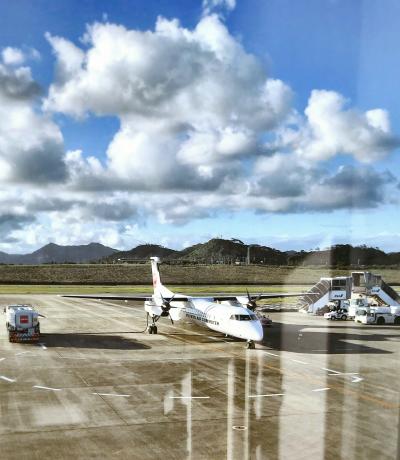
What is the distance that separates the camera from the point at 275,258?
138 ft

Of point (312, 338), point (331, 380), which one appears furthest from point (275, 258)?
point (331, 380)

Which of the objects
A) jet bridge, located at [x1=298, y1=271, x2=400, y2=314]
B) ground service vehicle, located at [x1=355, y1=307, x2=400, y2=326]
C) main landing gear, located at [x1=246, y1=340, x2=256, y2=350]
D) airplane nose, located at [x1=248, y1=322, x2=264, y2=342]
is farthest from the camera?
jet bridge, located at [x1=298, y1=271, x2=400, y2=314]

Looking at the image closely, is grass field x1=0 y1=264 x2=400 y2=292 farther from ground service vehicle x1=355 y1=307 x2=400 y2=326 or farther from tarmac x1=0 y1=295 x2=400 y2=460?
tarmac x1=0 y1=295 x2=400 y2=460

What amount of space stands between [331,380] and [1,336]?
898 inches

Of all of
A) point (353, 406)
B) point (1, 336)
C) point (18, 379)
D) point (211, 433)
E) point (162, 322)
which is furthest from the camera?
point (162, 322)

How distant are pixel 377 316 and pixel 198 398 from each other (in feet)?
101

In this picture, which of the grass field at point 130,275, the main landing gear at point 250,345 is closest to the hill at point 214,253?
the grass field at point 130,275

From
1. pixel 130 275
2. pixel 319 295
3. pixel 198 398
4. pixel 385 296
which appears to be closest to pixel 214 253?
pixel 319 295

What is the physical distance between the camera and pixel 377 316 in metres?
44.6

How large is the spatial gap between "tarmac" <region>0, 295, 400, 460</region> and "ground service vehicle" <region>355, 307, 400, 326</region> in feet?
32.4

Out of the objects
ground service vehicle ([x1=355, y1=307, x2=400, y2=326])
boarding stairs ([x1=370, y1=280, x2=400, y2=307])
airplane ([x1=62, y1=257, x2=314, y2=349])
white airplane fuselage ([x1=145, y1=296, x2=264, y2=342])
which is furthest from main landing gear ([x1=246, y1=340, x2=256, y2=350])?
boarding stairs ([x1=370, y1=280, x2=400, y2=307])

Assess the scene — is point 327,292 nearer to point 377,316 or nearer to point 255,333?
point 377,316

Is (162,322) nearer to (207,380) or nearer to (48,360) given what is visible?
(48,360)

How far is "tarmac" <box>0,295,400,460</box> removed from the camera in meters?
13.3
